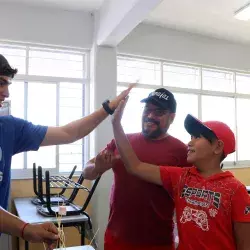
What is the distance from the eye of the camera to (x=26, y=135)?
1546 millimetres

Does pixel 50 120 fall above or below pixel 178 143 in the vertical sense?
above

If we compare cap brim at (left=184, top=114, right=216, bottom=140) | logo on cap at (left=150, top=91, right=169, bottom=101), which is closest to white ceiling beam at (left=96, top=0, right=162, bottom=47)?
logo on cap at (left=150, top=91, right=169, bottom=101)

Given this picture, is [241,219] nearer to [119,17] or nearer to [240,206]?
[240,206]

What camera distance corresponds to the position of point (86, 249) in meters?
1.69

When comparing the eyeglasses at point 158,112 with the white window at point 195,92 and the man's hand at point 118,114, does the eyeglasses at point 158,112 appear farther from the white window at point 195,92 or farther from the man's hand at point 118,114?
the white window at point 195,92

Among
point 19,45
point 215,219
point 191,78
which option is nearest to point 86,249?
point 215,219

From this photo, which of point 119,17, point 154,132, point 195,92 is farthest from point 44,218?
point 195,92

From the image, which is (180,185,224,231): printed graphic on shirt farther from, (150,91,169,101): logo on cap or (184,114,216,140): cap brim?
(150,91,169,101): logo on cap

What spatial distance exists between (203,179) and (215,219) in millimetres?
205

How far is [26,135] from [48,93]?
2386 millimetres

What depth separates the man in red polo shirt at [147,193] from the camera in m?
1.72

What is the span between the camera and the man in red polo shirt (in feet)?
5.64

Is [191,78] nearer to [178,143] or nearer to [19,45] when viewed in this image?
[19,45]

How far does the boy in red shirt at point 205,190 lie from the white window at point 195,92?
2.50 m
